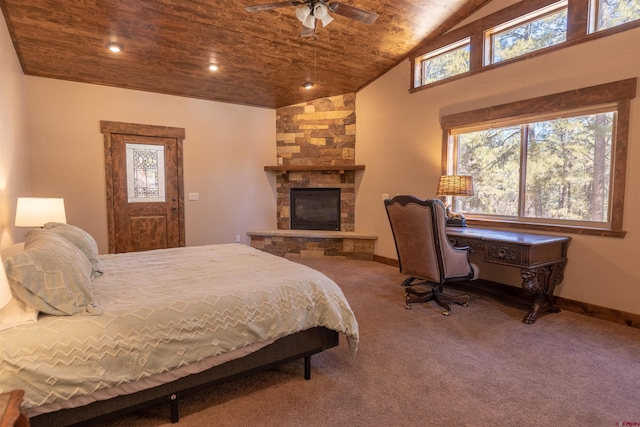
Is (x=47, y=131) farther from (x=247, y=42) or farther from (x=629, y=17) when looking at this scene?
(x=629, y=17)

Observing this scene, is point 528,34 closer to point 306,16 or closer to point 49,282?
point 306,16

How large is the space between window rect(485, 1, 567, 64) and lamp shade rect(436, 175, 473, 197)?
1429mm

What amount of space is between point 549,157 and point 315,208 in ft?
12.2

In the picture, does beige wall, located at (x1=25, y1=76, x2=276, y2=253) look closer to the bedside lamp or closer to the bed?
the bed

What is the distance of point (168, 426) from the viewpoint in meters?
1.72

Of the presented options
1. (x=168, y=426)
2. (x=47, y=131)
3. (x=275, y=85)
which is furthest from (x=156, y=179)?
(x=168, y=426)

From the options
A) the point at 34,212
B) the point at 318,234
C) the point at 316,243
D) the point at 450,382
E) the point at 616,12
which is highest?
the point at 616,12

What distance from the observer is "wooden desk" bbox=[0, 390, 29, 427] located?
98 centimetres

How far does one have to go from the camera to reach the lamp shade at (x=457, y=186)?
3.92 metres

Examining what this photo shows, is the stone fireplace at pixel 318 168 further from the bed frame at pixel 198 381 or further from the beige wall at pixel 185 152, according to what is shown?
the bed frame at pixel 198 381

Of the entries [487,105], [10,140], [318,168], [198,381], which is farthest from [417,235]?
[10,140]

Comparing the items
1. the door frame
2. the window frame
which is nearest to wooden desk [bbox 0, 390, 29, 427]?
the door frame

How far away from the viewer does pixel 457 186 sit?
3.96 meters

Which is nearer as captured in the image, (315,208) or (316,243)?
(316,243)
